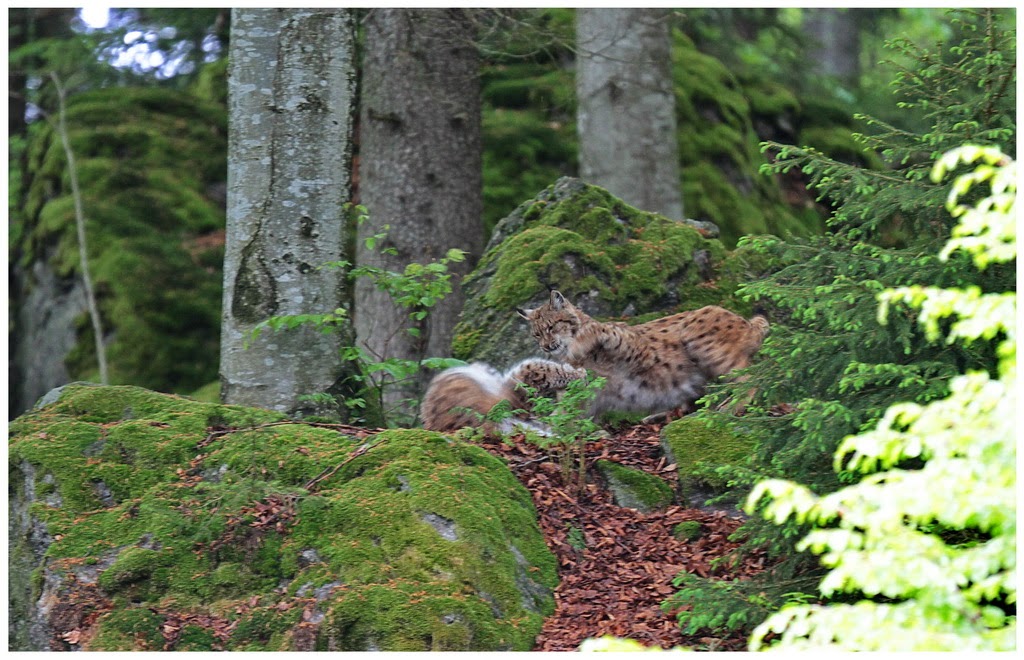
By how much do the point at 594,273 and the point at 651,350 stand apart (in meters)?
1.34

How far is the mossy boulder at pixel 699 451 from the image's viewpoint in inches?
256

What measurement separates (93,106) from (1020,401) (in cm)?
1355

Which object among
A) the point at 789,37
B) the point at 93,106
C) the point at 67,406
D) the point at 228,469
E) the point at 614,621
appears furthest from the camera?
the point at 789,37

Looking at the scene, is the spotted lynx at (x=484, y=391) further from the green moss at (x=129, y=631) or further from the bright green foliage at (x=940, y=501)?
the bright green foliage at (x=940, y=501)

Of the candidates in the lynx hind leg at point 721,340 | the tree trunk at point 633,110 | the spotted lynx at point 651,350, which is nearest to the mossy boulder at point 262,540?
the spotted lynx at point 651,350

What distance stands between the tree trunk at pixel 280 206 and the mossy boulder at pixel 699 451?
7.54 ft

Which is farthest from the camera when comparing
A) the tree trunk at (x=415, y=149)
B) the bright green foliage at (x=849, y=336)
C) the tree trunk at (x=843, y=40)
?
the tree trunk at (x=843, y=40)

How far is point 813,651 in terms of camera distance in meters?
3.90

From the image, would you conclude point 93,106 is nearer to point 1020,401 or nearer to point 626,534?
point 626,534

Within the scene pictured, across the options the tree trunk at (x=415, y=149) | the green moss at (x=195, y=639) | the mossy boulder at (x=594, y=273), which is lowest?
the green moss at (x=195, y=639)

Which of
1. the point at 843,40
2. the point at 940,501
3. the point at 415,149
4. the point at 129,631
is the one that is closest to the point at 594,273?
the point at 415,149

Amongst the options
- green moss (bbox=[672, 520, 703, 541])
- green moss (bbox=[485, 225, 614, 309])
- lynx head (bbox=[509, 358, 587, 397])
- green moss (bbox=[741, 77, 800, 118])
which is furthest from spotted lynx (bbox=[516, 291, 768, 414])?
green moss (bbox=[741, 77, 800, 118])

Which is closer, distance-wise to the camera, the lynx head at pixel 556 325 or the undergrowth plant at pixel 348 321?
the undergrowth plant at pixel 348 321

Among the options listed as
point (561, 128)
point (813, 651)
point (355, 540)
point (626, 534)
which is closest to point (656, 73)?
point (561, 128)
